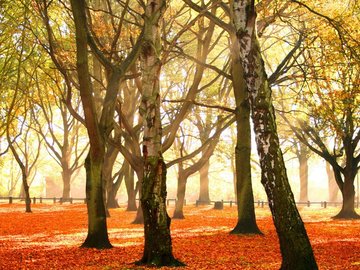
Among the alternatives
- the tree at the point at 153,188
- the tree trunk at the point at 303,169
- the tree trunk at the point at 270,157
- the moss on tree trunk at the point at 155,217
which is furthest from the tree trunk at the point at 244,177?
the tree trunk at the point at 303,169

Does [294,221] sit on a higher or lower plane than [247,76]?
lower

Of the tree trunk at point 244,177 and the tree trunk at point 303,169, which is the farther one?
the tree trunk at point 303,169

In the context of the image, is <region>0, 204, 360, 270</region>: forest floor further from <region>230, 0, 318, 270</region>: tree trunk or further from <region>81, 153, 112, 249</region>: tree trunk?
<region>230, 0, 318, 270</region>: tree trunk

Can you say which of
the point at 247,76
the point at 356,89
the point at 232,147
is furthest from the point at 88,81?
the point at 232,147

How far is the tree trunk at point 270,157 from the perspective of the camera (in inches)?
349

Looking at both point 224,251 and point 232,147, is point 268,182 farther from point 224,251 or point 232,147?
point 232,147

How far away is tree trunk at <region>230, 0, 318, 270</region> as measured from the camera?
8.86 m

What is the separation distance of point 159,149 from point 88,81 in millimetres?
4312

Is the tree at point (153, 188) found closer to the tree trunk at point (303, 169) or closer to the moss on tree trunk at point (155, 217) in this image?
the moss on tree trunk at point (155, 217)

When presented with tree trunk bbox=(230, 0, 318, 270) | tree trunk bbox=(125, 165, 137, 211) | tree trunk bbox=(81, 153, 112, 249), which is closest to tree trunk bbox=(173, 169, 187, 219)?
tree trunk bbox=(125, 165, 137, 211)

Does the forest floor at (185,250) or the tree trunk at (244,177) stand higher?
the tree trunk at (244,177)

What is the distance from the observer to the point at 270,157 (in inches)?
355

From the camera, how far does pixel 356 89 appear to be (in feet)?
52.3

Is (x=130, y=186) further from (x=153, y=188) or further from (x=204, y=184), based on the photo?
(x=153, y=188)
